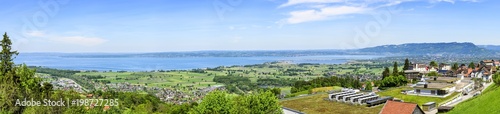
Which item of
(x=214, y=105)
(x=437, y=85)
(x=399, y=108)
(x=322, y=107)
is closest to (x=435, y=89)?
(x=437, y=85)

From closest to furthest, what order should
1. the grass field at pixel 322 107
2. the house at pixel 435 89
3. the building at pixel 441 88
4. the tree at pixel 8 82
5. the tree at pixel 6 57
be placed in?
1. the tree at pixel 8 82
2. the tree at pixel 6 57
3. the grass field at pixel 322 107
4. the house at pixel 435 89
5. the building at pixel 441 88

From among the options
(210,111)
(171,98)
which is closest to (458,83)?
(210,111)

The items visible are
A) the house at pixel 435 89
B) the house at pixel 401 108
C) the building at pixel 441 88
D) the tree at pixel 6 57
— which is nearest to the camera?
the house at pixel 401 108

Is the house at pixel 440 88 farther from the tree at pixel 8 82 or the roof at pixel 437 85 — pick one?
the tree at pixel 8 82

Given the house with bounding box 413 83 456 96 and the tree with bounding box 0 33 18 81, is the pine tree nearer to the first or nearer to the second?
the tree with bounding box 0 33 18 81

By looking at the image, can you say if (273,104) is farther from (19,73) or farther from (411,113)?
(19,73)

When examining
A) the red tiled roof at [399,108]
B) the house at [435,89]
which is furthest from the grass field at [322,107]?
the house at [435,89]

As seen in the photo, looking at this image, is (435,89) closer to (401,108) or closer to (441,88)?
(441,88)

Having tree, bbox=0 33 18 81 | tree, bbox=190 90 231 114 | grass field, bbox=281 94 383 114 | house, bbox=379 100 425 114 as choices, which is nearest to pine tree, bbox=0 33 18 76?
tree, bbox=0 33 18 81
